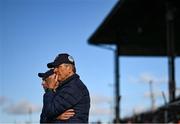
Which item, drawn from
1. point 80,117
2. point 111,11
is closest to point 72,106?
point 80,117

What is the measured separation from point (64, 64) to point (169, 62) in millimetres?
17875

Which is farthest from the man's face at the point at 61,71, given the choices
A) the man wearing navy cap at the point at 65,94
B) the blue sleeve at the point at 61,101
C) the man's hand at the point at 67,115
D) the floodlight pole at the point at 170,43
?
the floodlight pole at the point at 170,43

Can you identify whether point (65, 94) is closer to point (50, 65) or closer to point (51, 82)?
point (51, 82)

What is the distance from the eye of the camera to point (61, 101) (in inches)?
173

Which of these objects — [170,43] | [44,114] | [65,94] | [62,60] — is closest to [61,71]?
[62,60]

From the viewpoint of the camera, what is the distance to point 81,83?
457cm

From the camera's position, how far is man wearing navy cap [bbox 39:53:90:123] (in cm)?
440

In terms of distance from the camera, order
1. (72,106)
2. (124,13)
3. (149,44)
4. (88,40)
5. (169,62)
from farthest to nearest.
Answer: (149,44)
(88,40)
(124,13)
(169,62)
(72,106)

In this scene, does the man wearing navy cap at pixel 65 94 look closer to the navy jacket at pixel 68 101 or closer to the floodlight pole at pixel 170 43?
the navy jacket at pixel 68 101

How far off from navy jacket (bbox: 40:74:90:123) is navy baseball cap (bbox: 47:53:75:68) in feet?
0.36

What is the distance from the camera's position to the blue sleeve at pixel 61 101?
4391 mm

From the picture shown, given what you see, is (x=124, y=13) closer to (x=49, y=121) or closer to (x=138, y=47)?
(x=138, y=47)

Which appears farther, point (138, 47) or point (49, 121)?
point (138, 47)

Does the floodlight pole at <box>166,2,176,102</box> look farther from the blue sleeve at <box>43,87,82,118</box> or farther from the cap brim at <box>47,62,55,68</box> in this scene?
the blue sleeve at <box>43,87,82,118</box>
